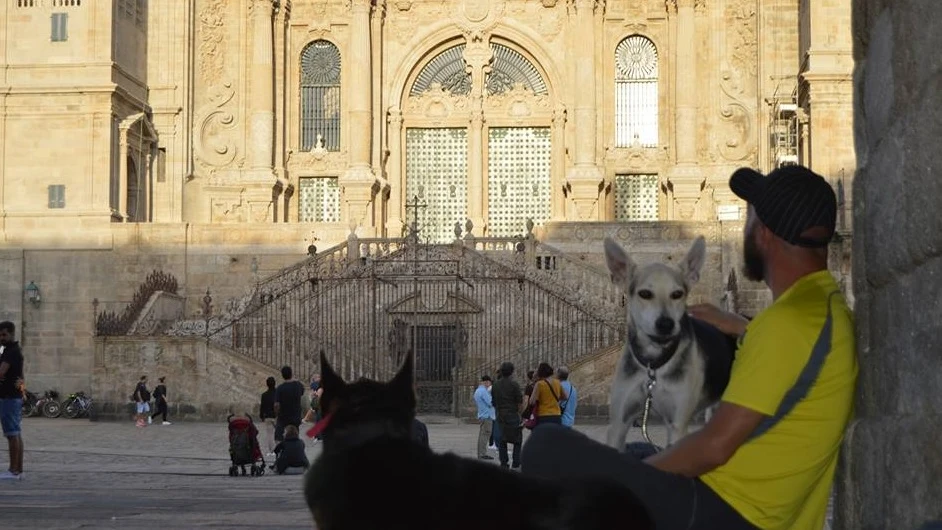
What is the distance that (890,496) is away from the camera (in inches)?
185

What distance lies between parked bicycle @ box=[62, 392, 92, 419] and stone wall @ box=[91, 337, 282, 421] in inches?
160

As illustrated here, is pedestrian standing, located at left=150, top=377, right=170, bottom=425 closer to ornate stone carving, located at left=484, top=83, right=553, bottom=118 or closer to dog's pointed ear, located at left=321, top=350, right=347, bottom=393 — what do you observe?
ornate stone carving, located at left=484, top=83, right=553, bottom=118

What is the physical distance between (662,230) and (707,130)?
Result: 6610mm

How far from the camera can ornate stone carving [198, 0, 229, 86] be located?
44844 millimetres

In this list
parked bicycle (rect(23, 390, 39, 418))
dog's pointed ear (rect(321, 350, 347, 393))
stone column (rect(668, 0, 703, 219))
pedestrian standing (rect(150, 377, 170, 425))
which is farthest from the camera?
stone column (rect(668, 0, 703, 219))

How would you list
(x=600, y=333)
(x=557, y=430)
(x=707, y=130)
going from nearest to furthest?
(x=557, y=430), (x=600, y=333), (x=707, y=130)

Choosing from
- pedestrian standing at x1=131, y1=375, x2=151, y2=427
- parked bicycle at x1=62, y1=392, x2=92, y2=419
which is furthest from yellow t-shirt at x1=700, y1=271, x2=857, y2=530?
parked bicycle at x1=62, y1=392, x2=92, y2=419

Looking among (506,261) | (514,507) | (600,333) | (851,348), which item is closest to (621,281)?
(851,348)

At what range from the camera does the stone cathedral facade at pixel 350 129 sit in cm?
3944

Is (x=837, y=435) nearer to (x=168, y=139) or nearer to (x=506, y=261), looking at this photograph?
(x=506, y=261)

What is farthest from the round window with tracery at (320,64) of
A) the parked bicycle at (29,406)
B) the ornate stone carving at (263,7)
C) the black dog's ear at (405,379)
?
the black dog's ear at (405,379)

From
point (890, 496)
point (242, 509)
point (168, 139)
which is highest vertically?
point (168, 139)

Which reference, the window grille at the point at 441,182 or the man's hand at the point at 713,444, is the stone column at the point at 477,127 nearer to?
the window grille at the point at 441,182

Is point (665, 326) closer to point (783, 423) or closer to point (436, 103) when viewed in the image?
point (783, 423)
